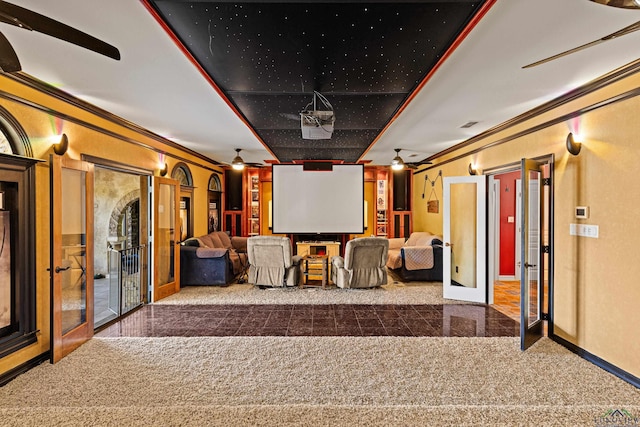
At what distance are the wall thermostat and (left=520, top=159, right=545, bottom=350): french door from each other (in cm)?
39

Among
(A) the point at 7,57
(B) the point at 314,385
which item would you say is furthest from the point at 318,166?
(A) the point at 7,57

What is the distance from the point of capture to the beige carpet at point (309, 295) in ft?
16.3

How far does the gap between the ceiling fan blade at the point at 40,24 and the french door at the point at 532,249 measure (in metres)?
3.63

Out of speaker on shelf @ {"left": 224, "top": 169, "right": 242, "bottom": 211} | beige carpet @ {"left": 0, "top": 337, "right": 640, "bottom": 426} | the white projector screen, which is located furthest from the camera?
speaker on shelf @ {"left": 224, "top": 169, "right": 242, "bottom": 211}

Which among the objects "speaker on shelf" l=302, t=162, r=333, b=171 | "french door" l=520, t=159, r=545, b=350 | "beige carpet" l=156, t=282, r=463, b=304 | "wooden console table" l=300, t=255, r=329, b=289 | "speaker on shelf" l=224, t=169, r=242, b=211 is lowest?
"beige carpet" l=156, t=282, r=463, b=304

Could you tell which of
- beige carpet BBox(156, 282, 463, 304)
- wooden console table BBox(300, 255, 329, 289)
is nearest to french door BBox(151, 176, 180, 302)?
beige carpet BBox(156, 282, 463, 304)

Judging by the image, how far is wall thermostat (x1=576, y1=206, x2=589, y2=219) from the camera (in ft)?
10.1

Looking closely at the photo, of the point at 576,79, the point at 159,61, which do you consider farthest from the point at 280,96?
the point at 576,79

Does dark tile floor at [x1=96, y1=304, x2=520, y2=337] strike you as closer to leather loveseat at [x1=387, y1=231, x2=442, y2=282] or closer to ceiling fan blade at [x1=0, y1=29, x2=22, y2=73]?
leather loveseat at [x1=387, y1=231, x2=442, y2=282]

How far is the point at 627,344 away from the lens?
104 inches

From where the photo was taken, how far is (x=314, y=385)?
2561 millimetres

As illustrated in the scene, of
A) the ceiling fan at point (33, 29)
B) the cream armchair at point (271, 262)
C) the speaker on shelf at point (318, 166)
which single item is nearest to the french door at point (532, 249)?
the cream armchair at point (271, 262)

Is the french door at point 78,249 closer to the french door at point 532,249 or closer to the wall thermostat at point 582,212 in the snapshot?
the french door at point 532,249

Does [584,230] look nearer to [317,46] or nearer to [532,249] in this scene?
[532,249]
